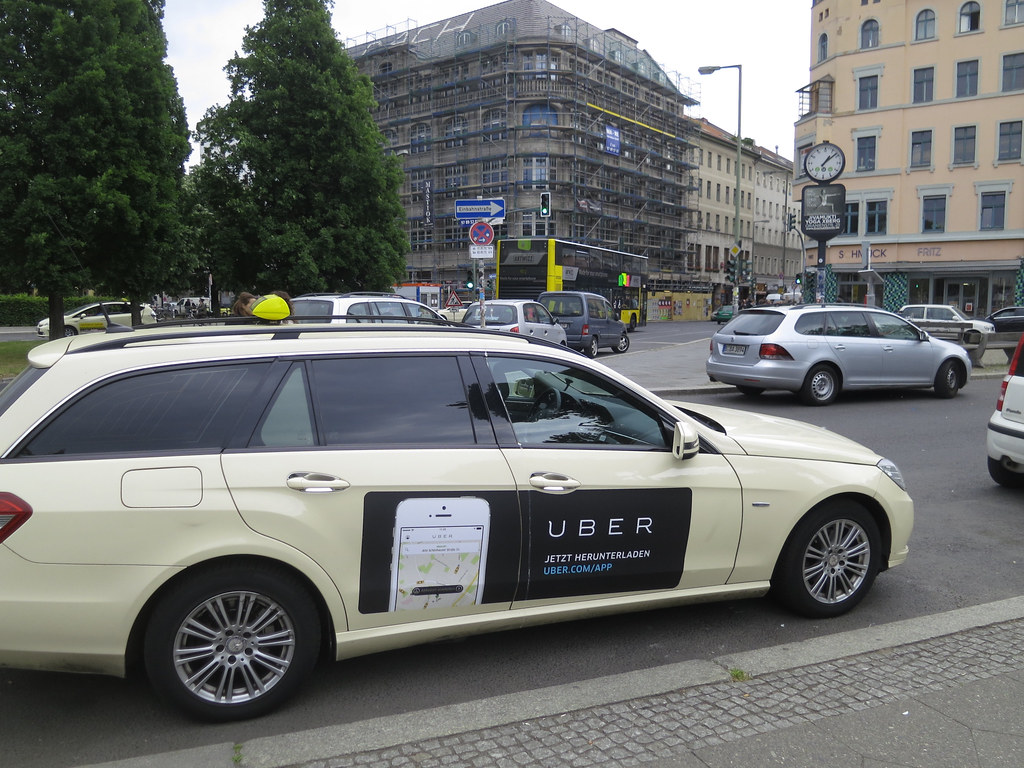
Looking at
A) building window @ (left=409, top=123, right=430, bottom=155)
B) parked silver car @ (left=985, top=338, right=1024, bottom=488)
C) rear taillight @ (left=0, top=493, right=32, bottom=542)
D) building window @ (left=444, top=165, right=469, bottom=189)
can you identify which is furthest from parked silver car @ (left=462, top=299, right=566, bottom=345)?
building window @ (left=409, top=123, right=430, bottom=155)

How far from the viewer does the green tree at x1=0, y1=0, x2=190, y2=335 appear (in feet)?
68.0

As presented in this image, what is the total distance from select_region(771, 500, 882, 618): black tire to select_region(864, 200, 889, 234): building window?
49.5 metres

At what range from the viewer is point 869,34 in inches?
1916

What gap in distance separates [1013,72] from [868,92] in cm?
731

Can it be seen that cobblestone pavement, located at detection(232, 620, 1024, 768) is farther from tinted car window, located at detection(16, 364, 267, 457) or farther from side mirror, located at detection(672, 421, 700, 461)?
tinted car window, located at detection(16, 364, 267, 457)

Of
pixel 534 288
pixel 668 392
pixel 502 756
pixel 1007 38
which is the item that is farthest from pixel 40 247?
pixel 1007 38

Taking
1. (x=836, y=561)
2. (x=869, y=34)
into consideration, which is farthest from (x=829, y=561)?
(x=869, y=34)

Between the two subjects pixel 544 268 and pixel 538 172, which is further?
pixel 538 172

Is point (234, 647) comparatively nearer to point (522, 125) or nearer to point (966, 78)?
point (966, 78)

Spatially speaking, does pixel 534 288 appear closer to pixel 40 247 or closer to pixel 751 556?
pixel 40 247

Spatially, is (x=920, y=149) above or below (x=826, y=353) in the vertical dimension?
above

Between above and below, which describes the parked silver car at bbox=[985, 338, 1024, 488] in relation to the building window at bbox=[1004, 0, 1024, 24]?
below

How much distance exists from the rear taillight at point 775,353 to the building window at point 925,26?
4387 centimetres

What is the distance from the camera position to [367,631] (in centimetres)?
353
